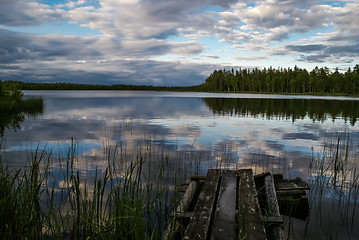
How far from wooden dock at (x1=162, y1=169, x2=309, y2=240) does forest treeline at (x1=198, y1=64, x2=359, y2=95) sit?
129 metres

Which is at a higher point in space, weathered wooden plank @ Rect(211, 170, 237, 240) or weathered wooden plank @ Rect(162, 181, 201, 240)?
weathered wooden plank @ Rect(211, 170, 237, 240)

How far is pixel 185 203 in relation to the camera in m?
5.88

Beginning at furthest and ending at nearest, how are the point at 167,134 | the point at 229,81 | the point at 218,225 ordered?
the point at 229,81
the point at 167,134
the point at 218,225

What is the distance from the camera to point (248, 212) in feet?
16.4

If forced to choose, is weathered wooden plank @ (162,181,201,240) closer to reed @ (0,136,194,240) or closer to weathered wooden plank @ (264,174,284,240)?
reed @ (0,136,194,240)

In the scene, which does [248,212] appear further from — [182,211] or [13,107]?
[13,107]

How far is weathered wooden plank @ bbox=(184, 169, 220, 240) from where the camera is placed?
13.9ft

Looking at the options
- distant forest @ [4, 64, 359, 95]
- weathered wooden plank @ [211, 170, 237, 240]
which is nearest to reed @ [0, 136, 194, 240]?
weathered wooden plank @ [211, 170, 237, 240]

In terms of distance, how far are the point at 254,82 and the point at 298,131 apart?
136874 millimetres

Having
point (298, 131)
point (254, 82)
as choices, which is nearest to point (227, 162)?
point (298, 131)

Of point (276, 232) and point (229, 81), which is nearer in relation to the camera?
point (276, 232)

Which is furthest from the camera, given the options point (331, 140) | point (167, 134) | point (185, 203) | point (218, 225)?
point (167, 134)

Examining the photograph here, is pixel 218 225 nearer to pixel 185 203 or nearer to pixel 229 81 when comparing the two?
pixel 185 203

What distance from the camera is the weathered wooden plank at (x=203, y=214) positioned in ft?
13.9
